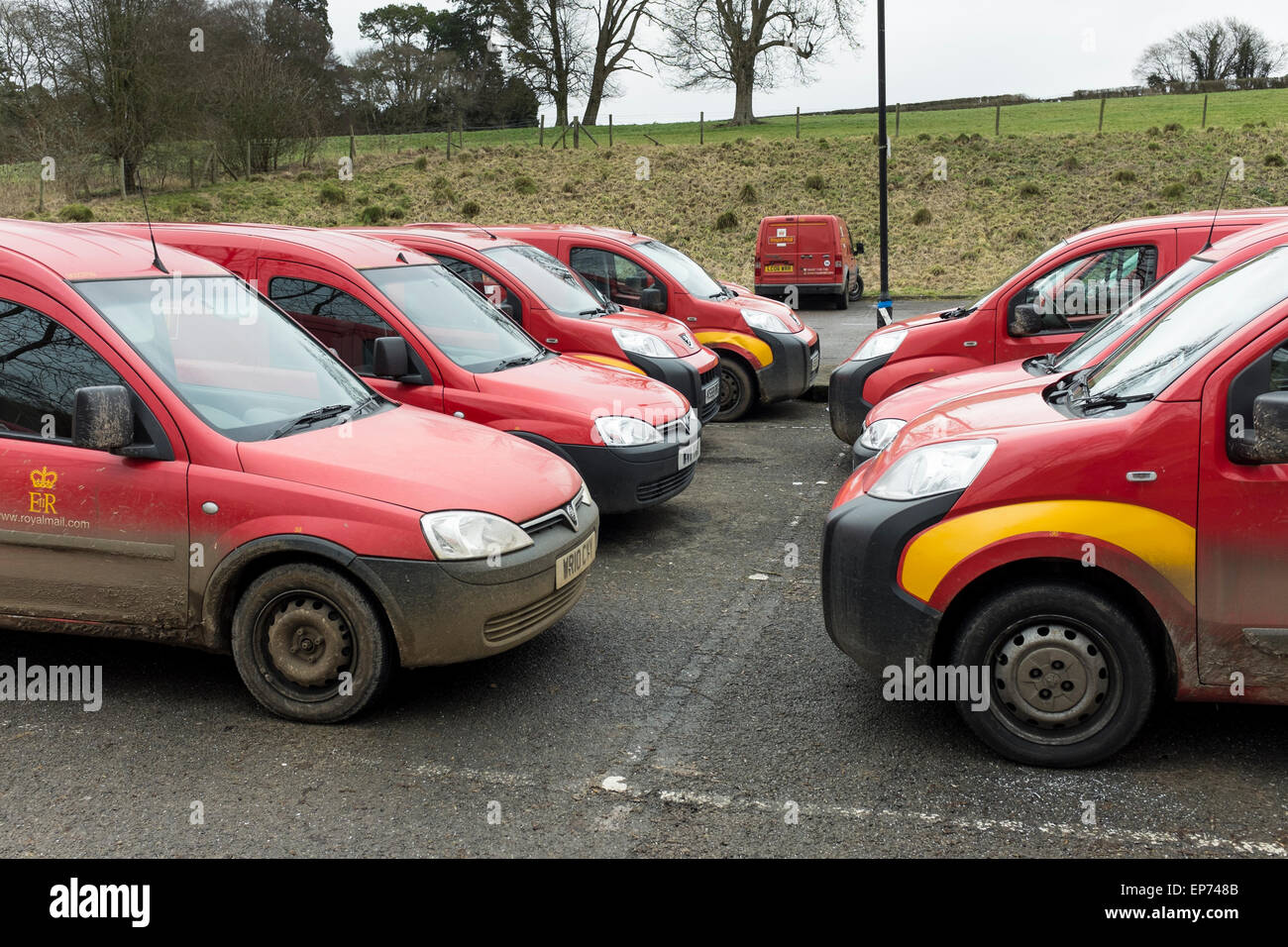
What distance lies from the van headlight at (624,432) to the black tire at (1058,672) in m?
3.34

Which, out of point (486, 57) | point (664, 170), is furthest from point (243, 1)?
point (664, 170)

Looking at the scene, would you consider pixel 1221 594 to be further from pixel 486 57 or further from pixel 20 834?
pixel 486 57

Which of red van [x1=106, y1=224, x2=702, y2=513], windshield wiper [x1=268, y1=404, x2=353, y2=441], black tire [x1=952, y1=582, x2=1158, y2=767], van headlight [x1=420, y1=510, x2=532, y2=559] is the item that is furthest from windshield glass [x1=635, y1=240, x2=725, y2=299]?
black tire [x1=952, y1=582, x2=1158, y2=767]

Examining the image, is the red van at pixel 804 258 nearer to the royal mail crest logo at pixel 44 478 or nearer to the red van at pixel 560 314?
the red van at pixel 560 314

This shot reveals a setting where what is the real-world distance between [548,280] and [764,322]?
2760 millimetres

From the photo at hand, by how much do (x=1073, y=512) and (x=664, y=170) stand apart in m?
38.9

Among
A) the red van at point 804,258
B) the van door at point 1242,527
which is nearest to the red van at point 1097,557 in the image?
the van door at point 1242,527

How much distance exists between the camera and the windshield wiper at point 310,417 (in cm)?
490

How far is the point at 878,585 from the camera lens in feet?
13.8

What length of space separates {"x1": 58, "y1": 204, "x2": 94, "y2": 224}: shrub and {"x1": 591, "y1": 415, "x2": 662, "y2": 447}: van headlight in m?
29.6

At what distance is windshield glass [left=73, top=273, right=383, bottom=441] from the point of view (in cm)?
480

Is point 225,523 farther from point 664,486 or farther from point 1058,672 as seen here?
point 664,486

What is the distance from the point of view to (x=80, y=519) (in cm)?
461

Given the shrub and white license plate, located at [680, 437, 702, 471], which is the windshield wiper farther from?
the shrub
